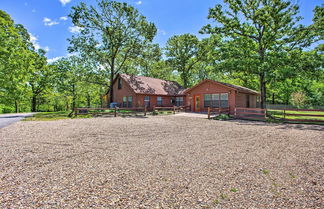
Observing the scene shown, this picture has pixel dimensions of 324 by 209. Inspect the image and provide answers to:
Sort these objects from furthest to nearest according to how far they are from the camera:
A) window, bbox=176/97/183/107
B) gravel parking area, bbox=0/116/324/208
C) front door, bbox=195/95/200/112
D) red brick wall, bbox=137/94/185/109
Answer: window, bbox=176/97/183/107 < red brick wall, bbox=137/94/185/109 < front door, bbox=195/95/200/112 < gravel parking area, bbox=0/116/324/208

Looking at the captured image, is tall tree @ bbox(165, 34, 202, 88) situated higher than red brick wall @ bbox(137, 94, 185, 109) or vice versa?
tall tree @ bbox(165, 34, 202, 88)

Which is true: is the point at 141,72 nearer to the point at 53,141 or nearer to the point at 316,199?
the point at 53,141

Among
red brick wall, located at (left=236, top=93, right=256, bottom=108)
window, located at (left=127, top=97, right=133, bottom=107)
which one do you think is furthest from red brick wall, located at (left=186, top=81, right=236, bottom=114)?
window, located at (left=127, top=97, right=133, bottom=107)

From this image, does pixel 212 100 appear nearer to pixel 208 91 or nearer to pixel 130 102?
pixel 208 91

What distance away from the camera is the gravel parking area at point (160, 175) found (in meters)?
2.78

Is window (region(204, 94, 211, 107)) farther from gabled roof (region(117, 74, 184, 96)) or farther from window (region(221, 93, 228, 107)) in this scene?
gabled roof (region(117, 74, 184, 96))

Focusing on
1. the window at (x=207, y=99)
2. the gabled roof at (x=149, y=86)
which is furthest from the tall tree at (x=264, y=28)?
the gabled roof at (x=149, y=86)

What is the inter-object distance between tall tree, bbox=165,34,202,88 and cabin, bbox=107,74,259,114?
575 centimetres

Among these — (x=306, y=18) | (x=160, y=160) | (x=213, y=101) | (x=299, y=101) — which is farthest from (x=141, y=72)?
(x=160, y=160)

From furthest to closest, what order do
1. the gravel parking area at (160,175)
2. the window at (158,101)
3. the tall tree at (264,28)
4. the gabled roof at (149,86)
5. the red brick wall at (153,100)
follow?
the window at (158,101) → the gabled roof at (149,86) → the red brick wall at (153,100) → the tall tree at (264,28) → the gravel parking area at (160,175)

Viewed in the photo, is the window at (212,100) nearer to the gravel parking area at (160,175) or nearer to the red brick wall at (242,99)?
the red brick wall at (242,99)

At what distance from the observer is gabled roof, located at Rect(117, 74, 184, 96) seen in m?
22.8

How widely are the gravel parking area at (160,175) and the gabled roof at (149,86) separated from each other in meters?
16.7

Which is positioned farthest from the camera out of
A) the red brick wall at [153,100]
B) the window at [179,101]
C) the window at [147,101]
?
the window at [179,101]
